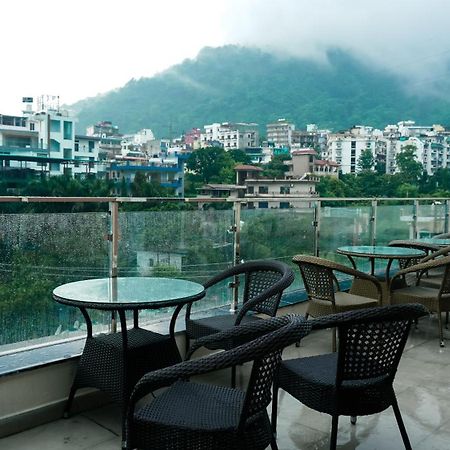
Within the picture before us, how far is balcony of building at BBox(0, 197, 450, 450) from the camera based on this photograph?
271 centimetres

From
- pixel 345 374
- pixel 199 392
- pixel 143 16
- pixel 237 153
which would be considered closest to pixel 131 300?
pixel 199 392

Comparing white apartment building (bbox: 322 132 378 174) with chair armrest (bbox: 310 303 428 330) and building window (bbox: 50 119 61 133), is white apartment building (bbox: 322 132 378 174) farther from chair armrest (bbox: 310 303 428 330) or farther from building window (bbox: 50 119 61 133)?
chair armrest (bbox: 310 303 428 330)

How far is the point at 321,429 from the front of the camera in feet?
9.15

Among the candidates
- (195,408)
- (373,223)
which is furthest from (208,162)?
(195,408)

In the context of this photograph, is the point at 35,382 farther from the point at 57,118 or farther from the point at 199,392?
the point at 57,118

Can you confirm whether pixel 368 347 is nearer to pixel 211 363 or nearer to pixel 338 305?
pixel 211 363

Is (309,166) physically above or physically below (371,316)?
above

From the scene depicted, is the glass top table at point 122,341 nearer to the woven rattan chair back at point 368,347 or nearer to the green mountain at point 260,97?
the woven rattan chair back at point 368,347

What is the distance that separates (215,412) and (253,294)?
161 centimetres

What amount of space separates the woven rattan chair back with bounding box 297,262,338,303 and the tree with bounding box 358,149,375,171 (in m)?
50.8

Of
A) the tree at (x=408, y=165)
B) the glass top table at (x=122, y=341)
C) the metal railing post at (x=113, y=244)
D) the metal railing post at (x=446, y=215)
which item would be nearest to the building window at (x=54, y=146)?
the tree at (x=408, y=165)

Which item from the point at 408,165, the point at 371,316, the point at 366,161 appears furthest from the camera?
the point at 366,161

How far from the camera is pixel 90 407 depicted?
9.87ft

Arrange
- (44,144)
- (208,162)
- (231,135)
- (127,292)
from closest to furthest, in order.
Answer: (127,292), (208,162), (44,144), (231,135)
